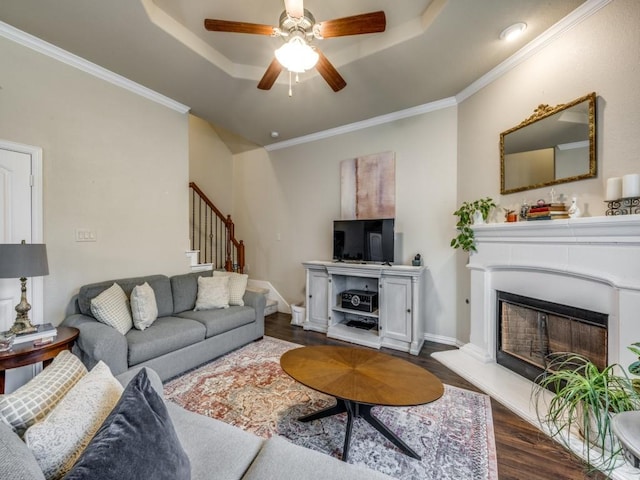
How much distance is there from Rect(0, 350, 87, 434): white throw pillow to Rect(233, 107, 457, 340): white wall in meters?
3.37

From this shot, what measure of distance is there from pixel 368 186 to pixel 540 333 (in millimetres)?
2531

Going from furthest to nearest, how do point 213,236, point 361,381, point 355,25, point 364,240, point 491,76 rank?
point 213,236
point 364,240
point 491,76
point 355,25
point 361,381

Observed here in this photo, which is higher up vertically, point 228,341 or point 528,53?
point 528,53

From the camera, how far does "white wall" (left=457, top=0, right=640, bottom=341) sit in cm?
184

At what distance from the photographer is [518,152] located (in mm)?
2592

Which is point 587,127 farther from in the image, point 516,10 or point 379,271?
point 379,271

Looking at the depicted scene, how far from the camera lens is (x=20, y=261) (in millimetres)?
1900

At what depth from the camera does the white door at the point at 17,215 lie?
2275mm

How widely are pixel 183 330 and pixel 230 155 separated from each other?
389 centimetres

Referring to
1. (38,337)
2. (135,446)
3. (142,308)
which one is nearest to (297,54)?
(135,446)

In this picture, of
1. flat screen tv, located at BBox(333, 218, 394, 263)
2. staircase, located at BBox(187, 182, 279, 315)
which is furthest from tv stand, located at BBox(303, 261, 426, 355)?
staircase, located at BBox(187, 182, 279, 315)

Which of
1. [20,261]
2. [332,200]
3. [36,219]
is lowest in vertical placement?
[20,261]

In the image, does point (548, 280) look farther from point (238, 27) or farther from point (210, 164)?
point (210, 164)

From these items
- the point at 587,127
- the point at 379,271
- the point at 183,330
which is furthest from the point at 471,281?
the point at 183,330
